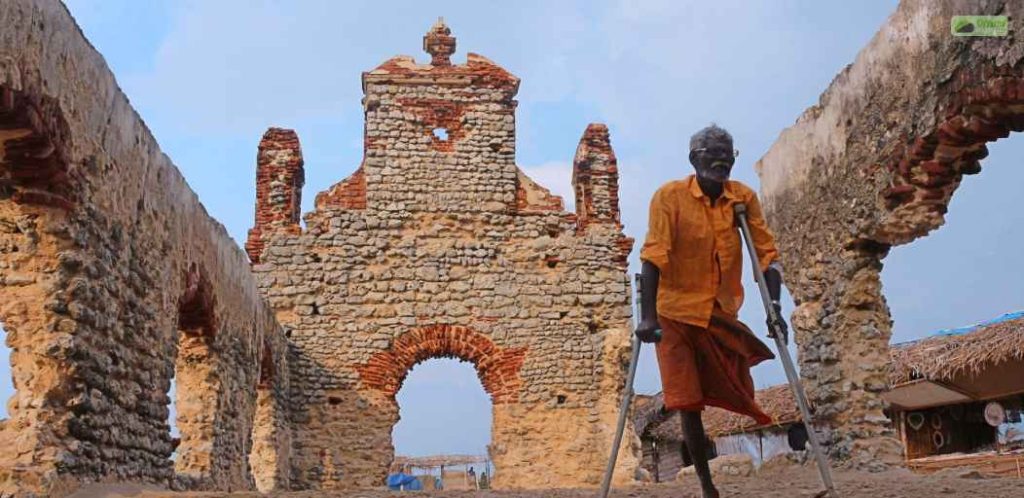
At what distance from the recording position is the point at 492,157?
546 inches

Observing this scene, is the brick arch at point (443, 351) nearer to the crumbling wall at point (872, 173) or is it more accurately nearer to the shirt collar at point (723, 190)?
the crumbling wall at point (872, 173)

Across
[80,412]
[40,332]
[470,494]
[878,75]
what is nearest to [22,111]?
[40,332]

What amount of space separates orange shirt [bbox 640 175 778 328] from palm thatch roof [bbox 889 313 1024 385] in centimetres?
783

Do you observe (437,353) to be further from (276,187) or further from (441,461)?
(441,461)

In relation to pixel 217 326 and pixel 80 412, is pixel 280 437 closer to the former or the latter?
pixel 217 326

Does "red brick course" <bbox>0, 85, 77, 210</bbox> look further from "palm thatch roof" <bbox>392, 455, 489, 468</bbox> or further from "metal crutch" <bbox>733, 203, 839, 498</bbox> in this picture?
"palm thatch roof" <bbox>392, 455, 489, 468</bbox>

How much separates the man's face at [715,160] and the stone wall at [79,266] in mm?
3215

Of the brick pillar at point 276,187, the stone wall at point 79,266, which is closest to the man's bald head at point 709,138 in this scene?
the stone wall at point 79,266

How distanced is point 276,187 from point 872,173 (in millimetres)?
8631

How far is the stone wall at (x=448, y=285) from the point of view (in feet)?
41.8

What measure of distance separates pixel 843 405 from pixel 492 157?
7192 mm

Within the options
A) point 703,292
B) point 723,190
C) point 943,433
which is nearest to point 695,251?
point 703,292

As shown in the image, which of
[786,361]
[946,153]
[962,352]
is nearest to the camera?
[786,361]

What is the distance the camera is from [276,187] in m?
13.7
